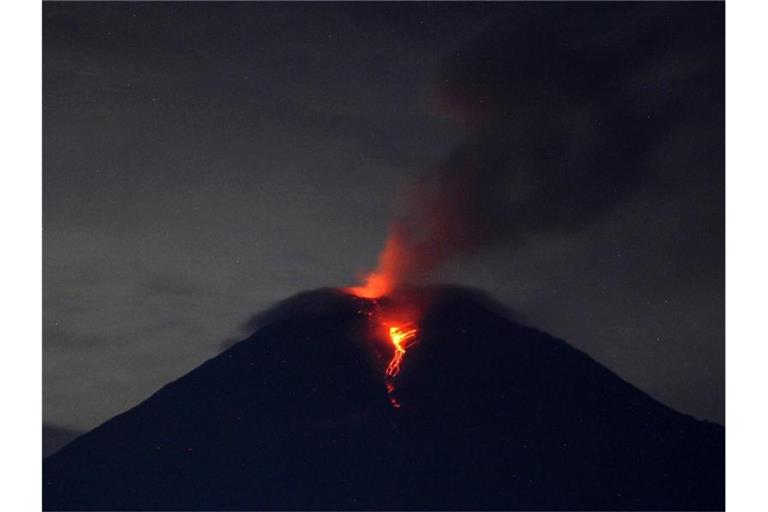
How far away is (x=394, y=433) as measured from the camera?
4272cm

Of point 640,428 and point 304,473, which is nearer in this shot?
point 304,473

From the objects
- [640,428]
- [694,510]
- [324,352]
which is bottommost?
[694,510]

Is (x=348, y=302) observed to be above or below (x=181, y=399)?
above

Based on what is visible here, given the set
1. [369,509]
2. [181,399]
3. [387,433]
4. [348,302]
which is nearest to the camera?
[369,509]

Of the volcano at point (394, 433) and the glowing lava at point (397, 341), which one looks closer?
the volcano at point (394, 433)

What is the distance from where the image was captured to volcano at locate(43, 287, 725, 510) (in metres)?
40.5

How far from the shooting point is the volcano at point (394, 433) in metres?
40.5

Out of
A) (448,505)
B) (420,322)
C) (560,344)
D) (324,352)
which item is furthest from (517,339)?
(448,505)

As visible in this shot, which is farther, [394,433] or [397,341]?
[397,341]

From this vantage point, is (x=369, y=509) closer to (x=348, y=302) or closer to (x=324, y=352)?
(x=324, y=352)

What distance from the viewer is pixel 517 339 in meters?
52.8

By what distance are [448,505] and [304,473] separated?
5986 mm

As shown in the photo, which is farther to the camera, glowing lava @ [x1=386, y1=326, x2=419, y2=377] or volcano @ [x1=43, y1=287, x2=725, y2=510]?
glowing lava @ [x1=386, y1=326, x2=419, y2=377]

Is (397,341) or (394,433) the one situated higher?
(397,341)
